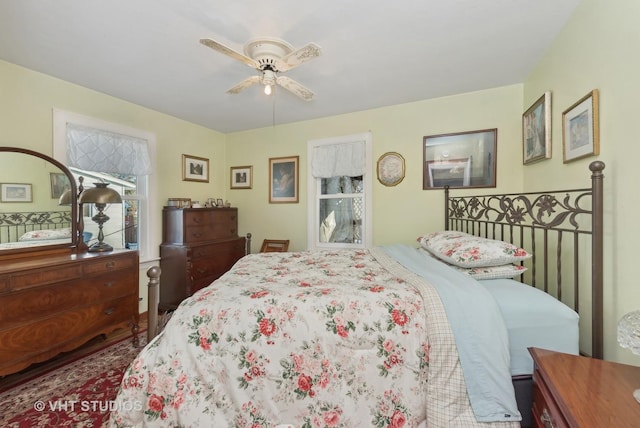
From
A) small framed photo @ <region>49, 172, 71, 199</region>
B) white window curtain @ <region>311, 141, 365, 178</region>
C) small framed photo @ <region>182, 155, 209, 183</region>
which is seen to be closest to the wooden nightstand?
white window curtain @ <region>311, 141, 365, 178</region>

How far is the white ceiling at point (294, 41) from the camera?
1.62 m

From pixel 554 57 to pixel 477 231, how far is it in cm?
149

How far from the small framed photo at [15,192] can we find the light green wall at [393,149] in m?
2.27

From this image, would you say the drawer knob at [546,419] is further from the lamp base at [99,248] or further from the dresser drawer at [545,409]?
the lamp base at [99,248]

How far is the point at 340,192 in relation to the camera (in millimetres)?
3613

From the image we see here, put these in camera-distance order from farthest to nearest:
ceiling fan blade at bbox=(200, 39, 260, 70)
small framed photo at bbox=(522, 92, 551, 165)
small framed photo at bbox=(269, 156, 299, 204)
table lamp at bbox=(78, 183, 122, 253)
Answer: small framed photo at bbox=(269, 156, 299, 204) → table lamp at bbox=(78, 183, 122, 253) → small framed photo at bbox=(522, 92, 551, 165) → ceiling fan blade at bbox=(200, 39, 260, 70)

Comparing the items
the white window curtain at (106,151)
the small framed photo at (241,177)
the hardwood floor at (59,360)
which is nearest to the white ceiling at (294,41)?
the white window curtain at (106,151)

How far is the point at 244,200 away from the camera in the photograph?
4.18 metres

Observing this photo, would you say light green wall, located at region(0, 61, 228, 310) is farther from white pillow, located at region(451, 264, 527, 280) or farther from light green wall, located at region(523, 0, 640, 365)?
light green wall, located at region(523, 0, 640, 365)

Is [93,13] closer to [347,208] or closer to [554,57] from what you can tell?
[347,208]

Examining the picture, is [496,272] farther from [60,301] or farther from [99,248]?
[99,248]

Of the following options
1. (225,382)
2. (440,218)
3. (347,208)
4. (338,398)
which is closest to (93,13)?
(225,382)

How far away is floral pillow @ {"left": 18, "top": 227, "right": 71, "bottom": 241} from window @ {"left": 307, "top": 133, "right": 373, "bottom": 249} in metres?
2.52

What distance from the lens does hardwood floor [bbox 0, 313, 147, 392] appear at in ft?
6.23
